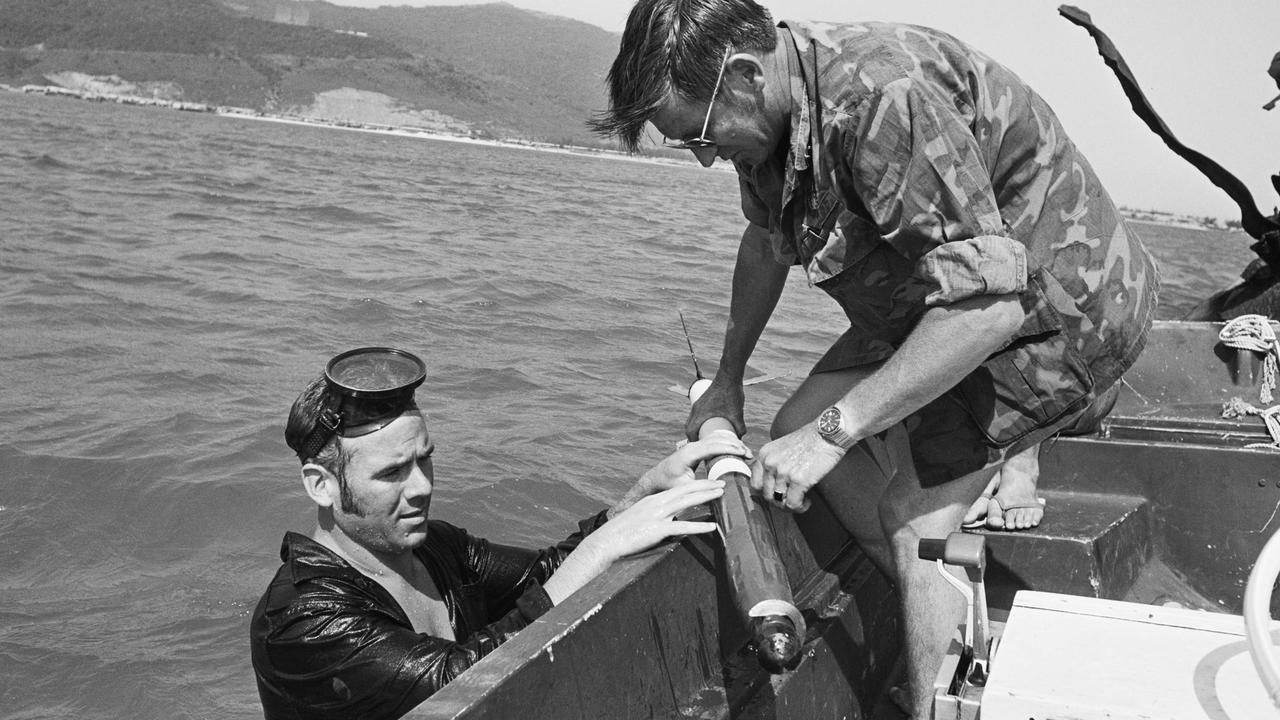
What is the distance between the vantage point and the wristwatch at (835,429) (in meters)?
2.75

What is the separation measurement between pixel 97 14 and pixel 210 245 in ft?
570

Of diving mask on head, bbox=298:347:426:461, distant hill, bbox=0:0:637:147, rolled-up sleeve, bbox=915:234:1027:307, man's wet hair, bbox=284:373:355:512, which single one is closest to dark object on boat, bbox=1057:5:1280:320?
rolled-up sleeve, bbox=915:234:1027:307

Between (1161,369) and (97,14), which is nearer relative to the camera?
(1161,369)

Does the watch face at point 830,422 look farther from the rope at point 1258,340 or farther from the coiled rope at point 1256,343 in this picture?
the rope at point 1258,340

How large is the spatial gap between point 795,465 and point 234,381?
24.9 feet

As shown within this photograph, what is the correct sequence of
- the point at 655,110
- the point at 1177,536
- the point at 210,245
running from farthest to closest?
the point at 210,245
the point at 1177,536
the point at 655,110

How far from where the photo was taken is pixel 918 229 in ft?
8.45

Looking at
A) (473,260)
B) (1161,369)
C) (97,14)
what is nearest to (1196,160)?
(1161,369)

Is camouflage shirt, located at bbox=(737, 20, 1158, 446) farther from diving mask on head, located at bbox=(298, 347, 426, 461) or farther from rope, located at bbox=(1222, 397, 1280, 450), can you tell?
rope, located at bbox=(1222, 397, 1280, 450)

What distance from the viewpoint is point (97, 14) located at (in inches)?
6619

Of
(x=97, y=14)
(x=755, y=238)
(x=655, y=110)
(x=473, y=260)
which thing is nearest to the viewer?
(x=655, y=110)

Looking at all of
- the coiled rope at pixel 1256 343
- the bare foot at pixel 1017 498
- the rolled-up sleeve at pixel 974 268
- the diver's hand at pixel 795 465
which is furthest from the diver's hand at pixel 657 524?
the coiled rope at pixel 1256 343

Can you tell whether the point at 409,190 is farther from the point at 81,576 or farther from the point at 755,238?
the point at 755,238

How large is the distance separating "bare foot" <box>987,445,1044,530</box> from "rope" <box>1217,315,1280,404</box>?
2.27 m
